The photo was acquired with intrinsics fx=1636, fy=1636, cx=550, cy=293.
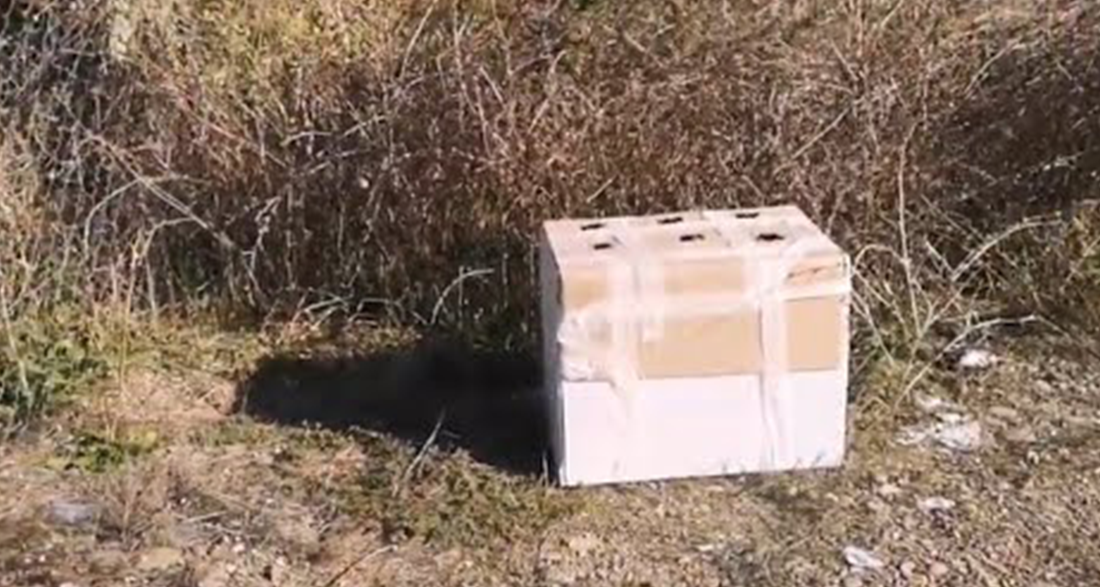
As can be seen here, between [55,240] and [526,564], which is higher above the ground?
[55,240]

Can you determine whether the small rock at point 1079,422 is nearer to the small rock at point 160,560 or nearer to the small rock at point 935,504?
the small rock at point 935,504

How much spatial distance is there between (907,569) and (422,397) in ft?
3.75

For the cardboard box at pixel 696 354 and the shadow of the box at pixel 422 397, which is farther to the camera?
the shadow of the box at pixel 422 397

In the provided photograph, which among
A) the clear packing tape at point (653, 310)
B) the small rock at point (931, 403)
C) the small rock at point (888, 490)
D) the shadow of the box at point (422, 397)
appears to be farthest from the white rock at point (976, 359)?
the shadow of the box at point (422, 397)

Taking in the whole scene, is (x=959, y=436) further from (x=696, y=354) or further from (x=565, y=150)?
(x=565, y=150)

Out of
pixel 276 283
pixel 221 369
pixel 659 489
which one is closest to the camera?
pixel 659 489

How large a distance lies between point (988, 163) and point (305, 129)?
1.62 metres

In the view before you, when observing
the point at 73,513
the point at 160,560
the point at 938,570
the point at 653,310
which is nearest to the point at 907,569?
the point at 938,570

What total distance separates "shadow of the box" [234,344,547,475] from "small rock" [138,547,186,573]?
550 millimetres

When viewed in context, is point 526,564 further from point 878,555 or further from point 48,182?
point 48,182

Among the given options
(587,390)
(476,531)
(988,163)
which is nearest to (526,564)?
(476,531)

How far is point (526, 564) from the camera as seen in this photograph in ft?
9.37

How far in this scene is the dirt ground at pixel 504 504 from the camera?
2.85 meters

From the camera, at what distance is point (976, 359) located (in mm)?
3562
